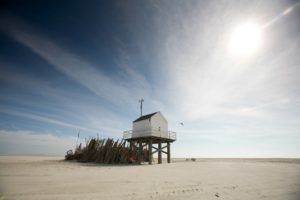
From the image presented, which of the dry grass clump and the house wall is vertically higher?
the house wall

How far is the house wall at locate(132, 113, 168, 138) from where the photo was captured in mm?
22703

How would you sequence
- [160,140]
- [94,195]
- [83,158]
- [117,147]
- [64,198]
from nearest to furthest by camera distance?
[64,198] → [94,195] → [117,147] → [83,158] → [160,140]

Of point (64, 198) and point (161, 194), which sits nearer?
Result: point (64, 198)

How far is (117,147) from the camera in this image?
21.1m

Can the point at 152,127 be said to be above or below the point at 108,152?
above

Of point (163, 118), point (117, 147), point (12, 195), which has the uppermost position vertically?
point (163, 118)

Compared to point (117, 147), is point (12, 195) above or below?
below

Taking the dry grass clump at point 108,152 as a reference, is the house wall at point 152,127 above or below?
above

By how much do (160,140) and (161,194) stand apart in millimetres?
19094

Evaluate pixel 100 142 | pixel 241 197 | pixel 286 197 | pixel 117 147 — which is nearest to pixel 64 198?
pixel 241 197

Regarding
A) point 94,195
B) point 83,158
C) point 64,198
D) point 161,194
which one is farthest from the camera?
point 83,158

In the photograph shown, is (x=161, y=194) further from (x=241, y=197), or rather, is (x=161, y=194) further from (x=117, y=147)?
(x=117, y=147)

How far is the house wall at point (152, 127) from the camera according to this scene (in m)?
22.7

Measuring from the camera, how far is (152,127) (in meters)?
22.8
